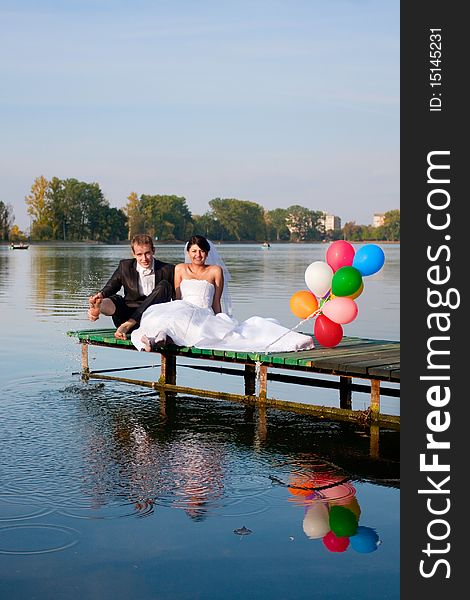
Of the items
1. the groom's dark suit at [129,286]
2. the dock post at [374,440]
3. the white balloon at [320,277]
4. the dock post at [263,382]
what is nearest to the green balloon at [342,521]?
the dock post at [374,440]

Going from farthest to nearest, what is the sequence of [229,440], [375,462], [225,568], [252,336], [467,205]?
[252,336], [229,440], [375,462], [467,205], [225,568]

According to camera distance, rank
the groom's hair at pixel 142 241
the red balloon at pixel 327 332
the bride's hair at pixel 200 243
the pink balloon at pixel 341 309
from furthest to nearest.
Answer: the groom's hair at pixel 142 241
the bride's hair at pixel 200 243
the red balloon at pixel 327 332
the pink balloon at pixel 341 309

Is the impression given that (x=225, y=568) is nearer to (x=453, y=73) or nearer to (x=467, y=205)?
(x=467, y=205)

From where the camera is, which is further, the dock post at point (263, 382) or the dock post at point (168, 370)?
the dock post at point (168, 370)

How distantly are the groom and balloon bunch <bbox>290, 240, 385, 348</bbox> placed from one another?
1853 mm

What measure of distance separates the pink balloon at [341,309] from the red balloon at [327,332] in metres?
0.26

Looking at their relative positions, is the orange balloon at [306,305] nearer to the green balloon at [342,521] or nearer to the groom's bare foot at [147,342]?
the groom's bare foot at [147,342]

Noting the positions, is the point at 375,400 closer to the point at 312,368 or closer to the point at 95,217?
the point at 312,368

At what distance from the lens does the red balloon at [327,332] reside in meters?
10.0

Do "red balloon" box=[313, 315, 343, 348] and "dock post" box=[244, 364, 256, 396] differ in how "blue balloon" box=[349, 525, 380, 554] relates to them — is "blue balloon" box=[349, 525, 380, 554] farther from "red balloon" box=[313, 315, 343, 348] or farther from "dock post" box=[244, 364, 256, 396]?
"dock post" box=[244, 364, 256, 396]

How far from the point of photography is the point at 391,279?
120ft

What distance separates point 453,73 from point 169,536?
3385mm

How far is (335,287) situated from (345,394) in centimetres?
141

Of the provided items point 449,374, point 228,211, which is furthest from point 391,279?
point 228,211
